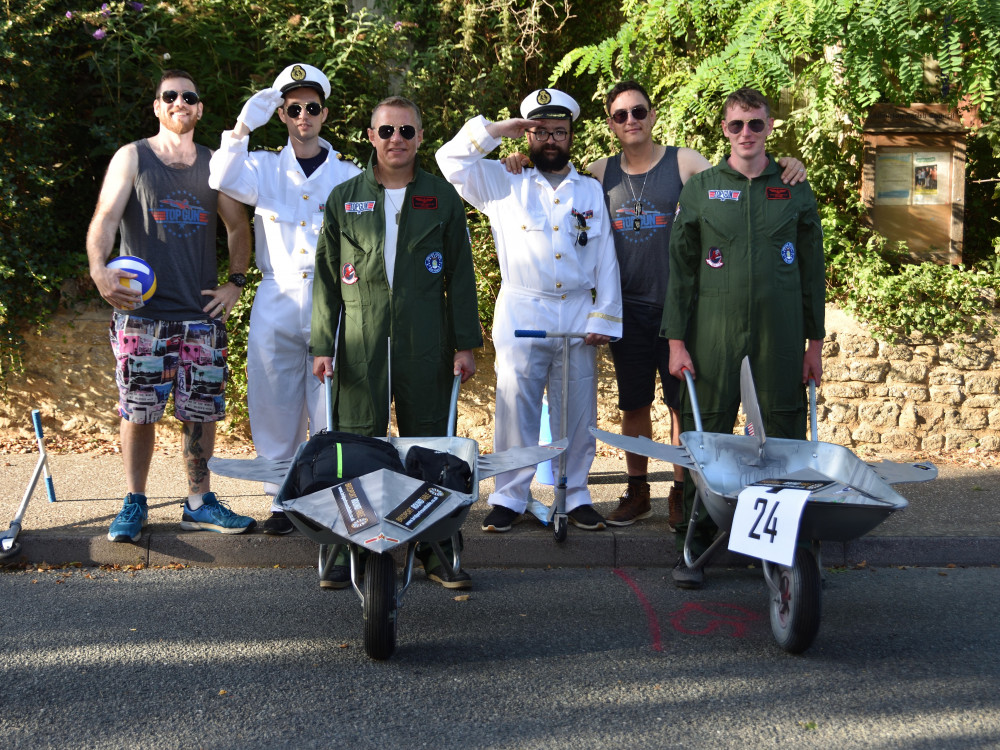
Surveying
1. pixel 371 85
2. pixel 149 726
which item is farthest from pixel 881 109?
pixel 149 726

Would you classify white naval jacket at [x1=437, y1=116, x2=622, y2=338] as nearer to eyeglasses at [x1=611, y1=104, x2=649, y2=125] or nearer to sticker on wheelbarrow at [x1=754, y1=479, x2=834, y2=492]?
eyeglasses at [x1=611, y1=104, x2=649, y2=125]

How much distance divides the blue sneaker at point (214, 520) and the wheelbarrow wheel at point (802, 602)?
2.96 meters

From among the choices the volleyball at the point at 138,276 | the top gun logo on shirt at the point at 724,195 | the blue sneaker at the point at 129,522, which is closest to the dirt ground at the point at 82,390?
the blue sneaker at the point at 129,522

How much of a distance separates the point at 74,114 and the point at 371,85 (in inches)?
101

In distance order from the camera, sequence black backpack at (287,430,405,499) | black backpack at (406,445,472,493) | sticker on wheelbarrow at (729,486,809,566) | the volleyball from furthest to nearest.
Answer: the volleyball < black backpack at (406,445,472,493) < black backpack at (287,430,405,499) < sticker on wheelbarrow at (729,486,809,566)

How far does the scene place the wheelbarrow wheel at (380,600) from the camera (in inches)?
151

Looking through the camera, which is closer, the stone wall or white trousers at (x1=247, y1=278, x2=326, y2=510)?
white trousers at (x1=247, y1=278, x2=326, y2=510)

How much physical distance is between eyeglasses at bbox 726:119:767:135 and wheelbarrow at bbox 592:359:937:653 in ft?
4.07

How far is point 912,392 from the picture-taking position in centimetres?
775

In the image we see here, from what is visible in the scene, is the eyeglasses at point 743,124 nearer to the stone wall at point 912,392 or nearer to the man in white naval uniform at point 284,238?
the man in white naval uniform at point 284,238

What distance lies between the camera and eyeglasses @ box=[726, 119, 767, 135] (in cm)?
491

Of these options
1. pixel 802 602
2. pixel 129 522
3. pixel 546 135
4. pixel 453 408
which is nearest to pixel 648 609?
pixel 802 602

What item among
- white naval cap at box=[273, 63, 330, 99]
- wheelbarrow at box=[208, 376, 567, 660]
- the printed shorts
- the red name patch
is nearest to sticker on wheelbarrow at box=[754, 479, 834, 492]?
wheelbarrow at box=[208, 376, 567, 660]

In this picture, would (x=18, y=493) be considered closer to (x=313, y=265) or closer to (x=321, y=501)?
(x=313, y=265)
